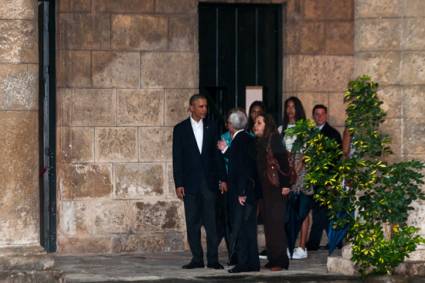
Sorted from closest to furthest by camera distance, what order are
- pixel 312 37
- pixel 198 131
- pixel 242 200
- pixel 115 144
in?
pixel 242 200
pixel 198 131
pixel 115 144
pixel 312 37

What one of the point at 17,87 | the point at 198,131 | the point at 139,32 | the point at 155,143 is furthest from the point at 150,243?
the point at 17,87

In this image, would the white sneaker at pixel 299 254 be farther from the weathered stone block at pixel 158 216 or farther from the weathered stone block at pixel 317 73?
the weathered stone block at pixel 317 73

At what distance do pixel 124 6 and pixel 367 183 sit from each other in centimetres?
415

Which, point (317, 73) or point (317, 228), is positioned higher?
point (317, 73)

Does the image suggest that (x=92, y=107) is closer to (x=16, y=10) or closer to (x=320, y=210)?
(x=320, y=210)

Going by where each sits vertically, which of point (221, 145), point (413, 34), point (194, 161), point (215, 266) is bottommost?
point (215, 266)

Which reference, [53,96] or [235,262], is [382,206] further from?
[53,96]

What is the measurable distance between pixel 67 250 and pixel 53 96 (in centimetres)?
171

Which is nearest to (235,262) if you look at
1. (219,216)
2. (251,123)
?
(219,216)

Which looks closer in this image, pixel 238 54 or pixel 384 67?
pixel 384 67

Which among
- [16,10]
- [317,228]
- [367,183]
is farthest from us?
[317,228]

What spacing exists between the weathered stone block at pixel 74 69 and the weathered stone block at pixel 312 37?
100 inches

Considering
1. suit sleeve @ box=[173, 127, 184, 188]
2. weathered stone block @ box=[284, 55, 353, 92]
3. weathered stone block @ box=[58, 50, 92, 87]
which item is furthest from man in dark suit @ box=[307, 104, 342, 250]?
weathered stone block @ box=[58, 50, 92, 87]

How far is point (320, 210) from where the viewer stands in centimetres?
1781
